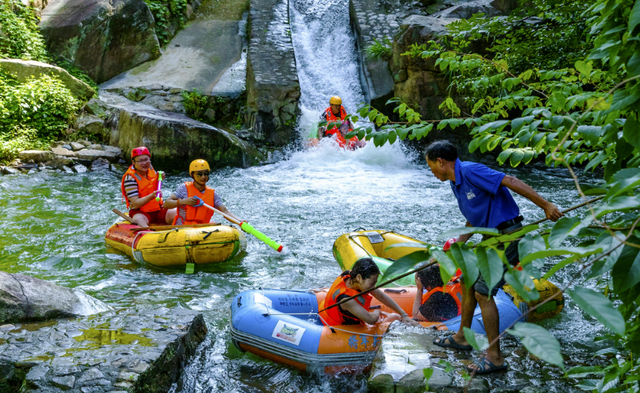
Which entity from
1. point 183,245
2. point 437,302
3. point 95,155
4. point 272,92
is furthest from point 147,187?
point 272,92

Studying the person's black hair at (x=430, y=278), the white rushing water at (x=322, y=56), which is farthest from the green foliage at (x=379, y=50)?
the person's black hair at (x=430, y=278)

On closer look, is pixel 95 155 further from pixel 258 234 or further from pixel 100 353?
pixel 100 353

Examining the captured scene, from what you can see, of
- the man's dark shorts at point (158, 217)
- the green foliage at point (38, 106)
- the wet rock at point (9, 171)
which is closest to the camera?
the man's dark shorts at point (158, 217)

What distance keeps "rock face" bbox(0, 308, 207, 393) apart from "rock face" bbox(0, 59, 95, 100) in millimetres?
9204

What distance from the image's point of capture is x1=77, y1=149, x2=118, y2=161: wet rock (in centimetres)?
987

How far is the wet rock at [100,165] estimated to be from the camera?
977 cm

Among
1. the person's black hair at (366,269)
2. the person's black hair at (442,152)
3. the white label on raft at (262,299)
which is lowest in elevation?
the white label on raft at (262,299)

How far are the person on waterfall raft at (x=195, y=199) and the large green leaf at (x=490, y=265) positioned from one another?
5.11 m

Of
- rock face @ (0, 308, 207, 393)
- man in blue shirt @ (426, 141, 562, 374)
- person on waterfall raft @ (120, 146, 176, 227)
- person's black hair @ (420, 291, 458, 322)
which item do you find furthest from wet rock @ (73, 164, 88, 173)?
man in blue shirt @ (426, 141, 562, 374)

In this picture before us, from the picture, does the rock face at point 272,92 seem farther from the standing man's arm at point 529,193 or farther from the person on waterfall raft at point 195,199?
the standing man's arm at point 529,193

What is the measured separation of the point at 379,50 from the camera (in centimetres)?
1274

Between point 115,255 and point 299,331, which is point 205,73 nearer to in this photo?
point 115,255

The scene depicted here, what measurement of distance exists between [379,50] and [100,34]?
7241 mm

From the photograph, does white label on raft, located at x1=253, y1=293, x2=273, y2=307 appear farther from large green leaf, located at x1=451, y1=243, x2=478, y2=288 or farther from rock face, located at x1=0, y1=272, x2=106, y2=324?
large green leaf, located at x1=451, y1=243, x2=478, y2=288
